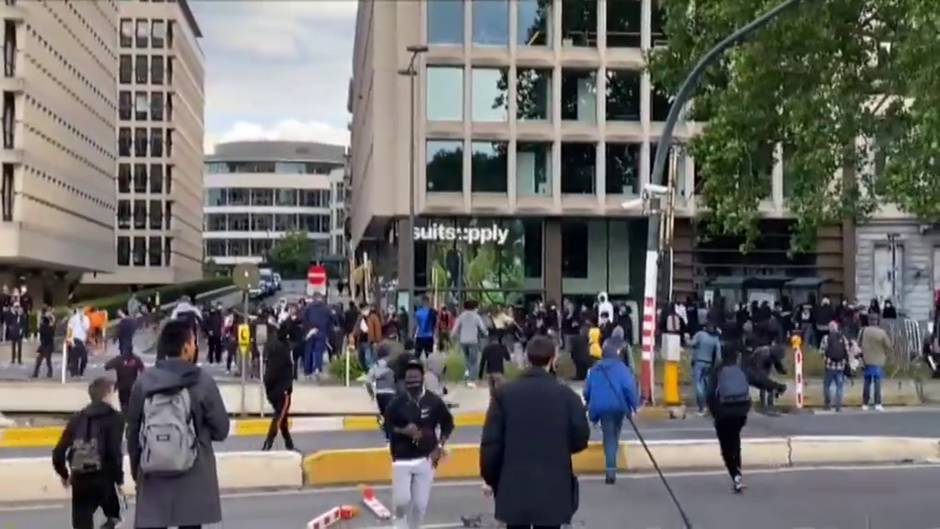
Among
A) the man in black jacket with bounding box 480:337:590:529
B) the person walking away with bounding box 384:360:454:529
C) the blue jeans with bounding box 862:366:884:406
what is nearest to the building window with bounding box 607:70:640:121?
A: the blue jeans with bounding box 862:366:884:406

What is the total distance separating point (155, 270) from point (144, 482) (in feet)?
314

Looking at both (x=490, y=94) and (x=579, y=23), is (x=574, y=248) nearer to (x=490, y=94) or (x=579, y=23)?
(x=490, y=94)

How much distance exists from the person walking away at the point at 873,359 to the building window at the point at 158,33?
3241 inches

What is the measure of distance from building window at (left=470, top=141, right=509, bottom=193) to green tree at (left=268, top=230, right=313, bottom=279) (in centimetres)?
10773

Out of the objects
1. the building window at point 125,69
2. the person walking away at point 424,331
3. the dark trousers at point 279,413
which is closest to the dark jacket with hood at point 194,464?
the dark trousers at point 279,413

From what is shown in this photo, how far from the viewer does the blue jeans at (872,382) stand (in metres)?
25.1

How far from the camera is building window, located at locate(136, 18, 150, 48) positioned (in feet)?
336

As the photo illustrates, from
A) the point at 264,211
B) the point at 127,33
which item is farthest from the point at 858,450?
the point at 264,211

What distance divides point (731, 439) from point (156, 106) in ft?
302

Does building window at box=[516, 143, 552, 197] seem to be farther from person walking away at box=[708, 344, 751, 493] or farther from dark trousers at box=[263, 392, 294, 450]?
person walking away at box=[708, 344, 751, 493]

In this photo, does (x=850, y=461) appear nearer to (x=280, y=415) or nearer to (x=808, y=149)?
(x=280, y=415)

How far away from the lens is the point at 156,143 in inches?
4055

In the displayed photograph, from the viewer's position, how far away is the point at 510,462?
25.1 feet

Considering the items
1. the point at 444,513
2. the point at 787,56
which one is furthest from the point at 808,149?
the point at 444,513
